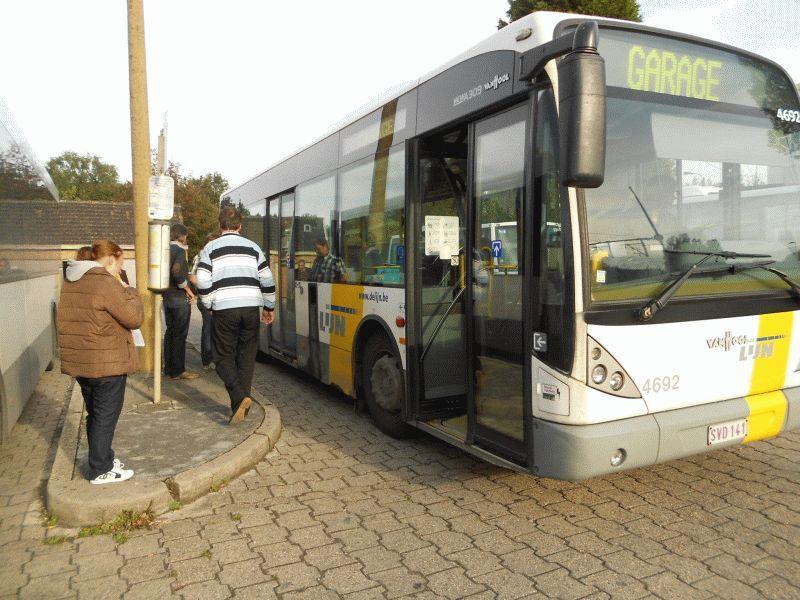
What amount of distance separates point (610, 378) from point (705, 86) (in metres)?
2.08

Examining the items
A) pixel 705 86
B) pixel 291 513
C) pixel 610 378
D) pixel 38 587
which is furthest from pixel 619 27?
pixel 38 587

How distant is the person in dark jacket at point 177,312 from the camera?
8.11 meters

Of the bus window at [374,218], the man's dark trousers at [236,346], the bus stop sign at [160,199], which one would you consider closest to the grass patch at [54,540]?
the man's dark trousers at [236,346]

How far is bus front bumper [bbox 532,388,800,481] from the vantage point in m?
3.62

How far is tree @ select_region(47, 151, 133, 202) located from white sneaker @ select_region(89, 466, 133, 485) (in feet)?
264

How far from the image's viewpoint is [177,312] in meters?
8.25

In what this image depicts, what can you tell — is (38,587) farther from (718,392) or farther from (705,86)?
(705,86)

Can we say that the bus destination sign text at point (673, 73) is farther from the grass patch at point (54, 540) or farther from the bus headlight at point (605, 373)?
the grass patch at point (54, 540)

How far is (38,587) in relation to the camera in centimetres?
344

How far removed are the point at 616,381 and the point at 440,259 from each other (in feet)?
6.73

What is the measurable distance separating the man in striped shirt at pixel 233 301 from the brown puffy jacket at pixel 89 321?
4.53 feet

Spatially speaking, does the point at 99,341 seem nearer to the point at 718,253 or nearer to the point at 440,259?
the point at 440,259

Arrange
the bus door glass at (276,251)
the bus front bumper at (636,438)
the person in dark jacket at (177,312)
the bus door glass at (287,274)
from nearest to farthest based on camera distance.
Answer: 1. the bus front bumper at (636,438)
2. the person in dark jacket at (177,312)
3. the bus door glass at (287,274)
4. the bus door glass at (276,251)

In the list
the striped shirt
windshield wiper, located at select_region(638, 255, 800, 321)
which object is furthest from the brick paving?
the striped shirt
